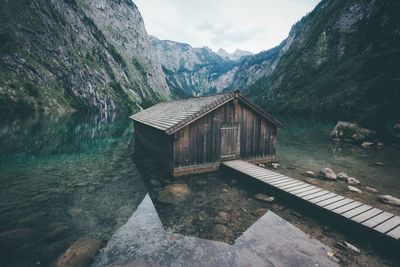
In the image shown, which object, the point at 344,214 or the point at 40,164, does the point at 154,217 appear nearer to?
the point at 344,214

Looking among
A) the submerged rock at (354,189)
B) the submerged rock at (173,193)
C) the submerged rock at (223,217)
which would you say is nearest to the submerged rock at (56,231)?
the submerged rock at (173,193)

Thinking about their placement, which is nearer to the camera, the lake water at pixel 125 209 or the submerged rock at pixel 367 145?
the lake water at pixel 125 209

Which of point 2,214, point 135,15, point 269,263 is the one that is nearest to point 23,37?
point 2,214

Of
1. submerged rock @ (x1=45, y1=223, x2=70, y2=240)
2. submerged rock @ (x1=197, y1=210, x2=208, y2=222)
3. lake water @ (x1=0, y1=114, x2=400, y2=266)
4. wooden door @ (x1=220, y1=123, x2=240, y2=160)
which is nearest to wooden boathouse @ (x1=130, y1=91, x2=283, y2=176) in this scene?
wooden door @ (x1=220, y1=123, x2=240, y2=160)

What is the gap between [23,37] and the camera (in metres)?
57.1

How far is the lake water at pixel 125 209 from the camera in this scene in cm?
637

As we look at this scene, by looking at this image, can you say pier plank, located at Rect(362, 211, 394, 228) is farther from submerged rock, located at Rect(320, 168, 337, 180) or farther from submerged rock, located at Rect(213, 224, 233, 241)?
submerged rock, located at Rect(320, 168, 337, 180)

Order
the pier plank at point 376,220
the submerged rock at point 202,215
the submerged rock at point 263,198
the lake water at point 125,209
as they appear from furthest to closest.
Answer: the submerged rock at point 263,198
the submerged rock at point 202,215
the pier plank at point 376,220
the lake water at point 125,209

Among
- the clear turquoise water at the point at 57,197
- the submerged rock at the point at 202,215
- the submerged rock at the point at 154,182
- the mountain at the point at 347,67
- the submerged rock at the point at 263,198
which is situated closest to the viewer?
the clear turquoise water at the point at 57,197

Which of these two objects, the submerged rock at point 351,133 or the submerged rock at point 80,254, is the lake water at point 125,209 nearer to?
the submerged rock at point 80,254

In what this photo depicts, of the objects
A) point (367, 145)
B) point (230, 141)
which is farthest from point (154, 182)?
point (367, 145)

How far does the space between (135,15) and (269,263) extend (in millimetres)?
162620

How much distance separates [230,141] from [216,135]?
1032mm

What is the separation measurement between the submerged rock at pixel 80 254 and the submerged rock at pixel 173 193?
3.47 meters
